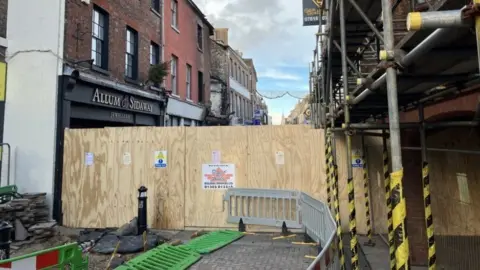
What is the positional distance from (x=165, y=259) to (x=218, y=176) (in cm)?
309

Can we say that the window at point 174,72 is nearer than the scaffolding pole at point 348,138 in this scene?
No

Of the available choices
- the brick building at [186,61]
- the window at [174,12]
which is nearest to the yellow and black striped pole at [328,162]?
the brick building at [186,61]

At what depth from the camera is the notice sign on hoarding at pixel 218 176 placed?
30.0 feet

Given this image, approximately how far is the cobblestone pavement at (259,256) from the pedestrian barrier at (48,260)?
2.28 m

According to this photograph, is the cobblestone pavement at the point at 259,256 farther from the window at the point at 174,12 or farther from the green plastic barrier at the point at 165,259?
the window at the point at 174,12

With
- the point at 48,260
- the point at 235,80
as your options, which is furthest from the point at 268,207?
the point at 235,80

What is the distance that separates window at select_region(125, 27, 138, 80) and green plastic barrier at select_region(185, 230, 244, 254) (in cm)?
792

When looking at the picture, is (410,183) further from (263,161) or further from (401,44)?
(401,44)

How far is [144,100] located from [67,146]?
4852mm

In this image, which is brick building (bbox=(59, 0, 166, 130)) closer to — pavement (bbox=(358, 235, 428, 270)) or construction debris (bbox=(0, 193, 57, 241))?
construction debris (bbox=(0, 193, 57, 241))

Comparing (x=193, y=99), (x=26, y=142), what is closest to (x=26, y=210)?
(x=26, y=142)

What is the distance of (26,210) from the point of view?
333 inches

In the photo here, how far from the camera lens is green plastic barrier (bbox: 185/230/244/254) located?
23.6 ft

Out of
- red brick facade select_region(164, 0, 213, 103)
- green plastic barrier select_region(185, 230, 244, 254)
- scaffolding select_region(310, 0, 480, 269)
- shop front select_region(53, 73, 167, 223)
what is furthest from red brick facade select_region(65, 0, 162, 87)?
scaffolding select_region(310, 0, 480, 269)
